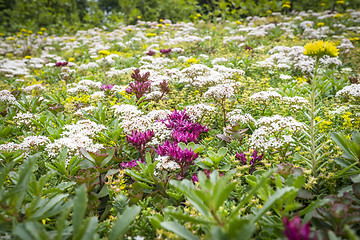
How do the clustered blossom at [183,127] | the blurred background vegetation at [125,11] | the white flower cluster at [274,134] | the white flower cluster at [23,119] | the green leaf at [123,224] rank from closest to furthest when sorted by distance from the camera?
the green leaf at [123,224]
the white flower cluster at [274,134]
the clustered blossom at [183,127]
the white flower cluster at [23,119]
the blurred background vegetation at [125,11]

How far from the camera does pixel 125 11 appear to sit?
16.5 m

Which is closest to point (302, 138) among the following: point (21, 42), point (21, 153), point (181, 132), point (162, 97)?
point (181, 132)

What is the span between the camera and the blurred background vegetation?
14.5 meters

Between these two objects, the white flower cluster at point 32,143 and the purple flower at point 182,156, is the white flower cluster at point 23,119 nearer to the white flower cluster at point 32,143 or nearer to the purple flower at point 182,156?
the white flower cluster at point 32,143

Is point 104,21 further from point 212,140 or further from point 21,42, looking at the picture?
point 212,140

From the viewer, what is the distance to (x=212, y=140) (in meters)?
2.76

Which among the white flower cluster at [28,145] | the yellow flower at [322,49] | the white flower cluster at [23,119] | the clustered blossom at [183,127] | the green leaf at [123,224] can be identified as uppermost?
the yellow flower at [322,49]

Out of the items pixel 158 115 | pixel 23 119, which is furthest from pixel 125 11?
pixel 158 115

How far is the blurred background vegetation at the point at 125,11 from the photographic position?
47.5ft

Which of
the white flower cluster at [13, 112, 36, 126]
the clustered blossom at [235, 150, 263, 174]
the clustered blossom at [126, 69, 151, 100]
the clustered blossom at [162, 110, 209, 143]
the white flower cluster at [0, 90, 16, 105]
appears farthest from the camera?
the clustered blossom at [126, 69, 151, 100]

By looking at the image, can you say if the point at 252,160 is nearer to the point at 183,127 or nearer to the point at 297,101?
the point at 183,127

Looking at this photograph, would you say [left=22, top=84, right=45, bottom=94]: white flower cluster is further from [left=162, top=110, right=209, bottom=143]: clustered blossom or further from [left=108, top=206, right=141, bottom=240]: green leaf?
[left=108, top=206, right=141, bottom=240]: green leaf

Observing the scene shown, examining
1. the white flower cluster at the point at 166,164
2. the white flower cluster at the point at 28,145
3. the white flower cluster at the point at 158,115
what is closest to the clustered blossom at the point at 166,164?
the white flower cluster at the point at 166,164

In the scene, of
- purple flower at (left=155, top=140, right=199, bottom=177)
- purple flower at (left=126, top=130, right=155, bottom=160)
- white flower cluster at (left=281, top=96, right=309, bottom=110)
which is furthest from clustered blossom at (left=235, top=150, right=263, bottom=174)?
white flower cluster at (left=281, top=96, right=309, bottom=110)
